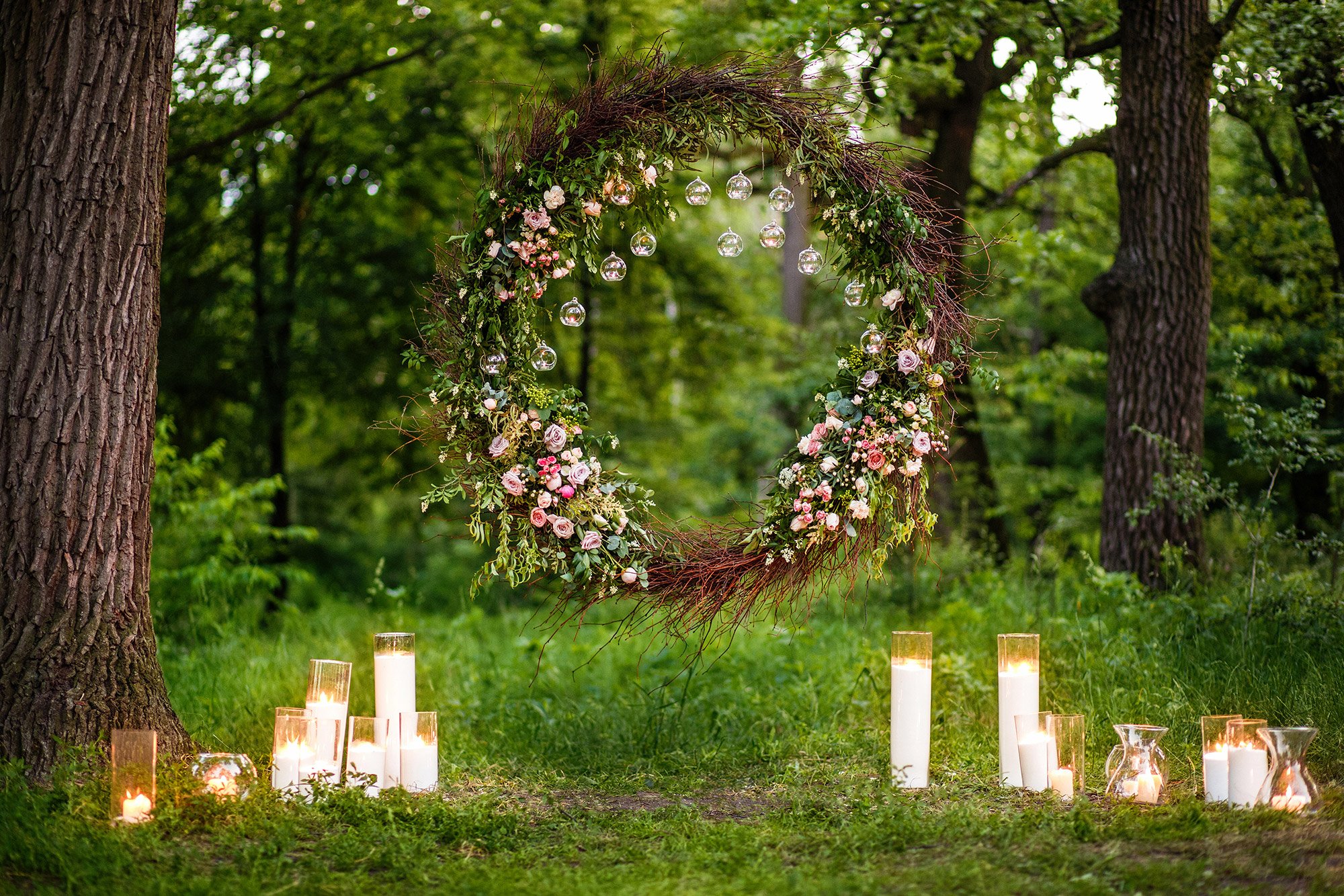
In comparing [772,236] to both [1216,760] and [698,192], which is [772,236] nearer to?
[698,192]

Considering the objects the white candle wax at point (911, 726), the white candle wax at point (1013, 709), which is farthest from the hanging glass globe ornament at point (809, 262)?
the white candle wax at point (1013, 709)

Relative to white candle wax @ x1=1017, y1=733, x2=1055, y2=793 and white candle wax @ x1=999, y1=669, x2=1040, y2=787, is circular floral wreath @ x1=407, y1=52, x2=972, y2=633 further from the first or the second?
white candle wax @ x1=1017, y1=733, x2=1055, y2=793

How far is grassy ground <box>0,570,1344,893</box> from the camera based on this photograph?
2.99 metres

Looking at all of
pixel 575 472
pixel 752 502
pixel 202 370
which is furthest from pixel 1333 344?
pixel 202 370

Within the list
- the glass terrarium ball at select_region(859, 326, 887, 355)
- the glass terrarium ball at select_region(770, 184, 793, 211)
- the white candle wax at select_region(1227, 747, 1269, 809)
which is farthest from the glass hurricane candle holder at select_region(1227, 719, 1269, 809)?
the glass terrarium ball at select_region(770, 184, 793, 211)

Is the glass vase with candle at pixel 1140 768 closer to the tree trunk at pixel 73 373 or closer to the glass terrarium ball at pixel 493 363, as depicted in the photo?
the glass terrarium ball at pixel 493 363

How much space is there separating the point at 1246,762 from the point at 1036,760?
0.71 m

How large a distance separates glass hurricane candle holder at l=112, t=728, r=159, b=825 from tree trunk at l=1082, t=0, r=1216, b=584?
504 centimetres

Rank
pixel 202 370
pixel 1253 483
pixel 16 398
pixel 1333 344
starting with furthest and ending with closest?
pixel 1253 483 → pixel 202 370 → pixel 1333 344 → pixel 16 398

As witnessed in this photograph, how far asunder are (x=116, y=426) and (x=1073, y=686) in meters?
4.35

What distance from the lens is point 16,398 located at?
3.56 m

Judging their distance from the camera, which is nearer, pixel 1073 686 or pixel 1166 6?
pixel 1073 686

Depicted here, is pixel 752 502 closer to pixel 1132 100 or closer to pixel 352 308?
pixel 1132 100

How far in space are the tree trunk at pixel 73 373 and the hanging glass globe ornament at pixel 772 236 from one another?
240cm
